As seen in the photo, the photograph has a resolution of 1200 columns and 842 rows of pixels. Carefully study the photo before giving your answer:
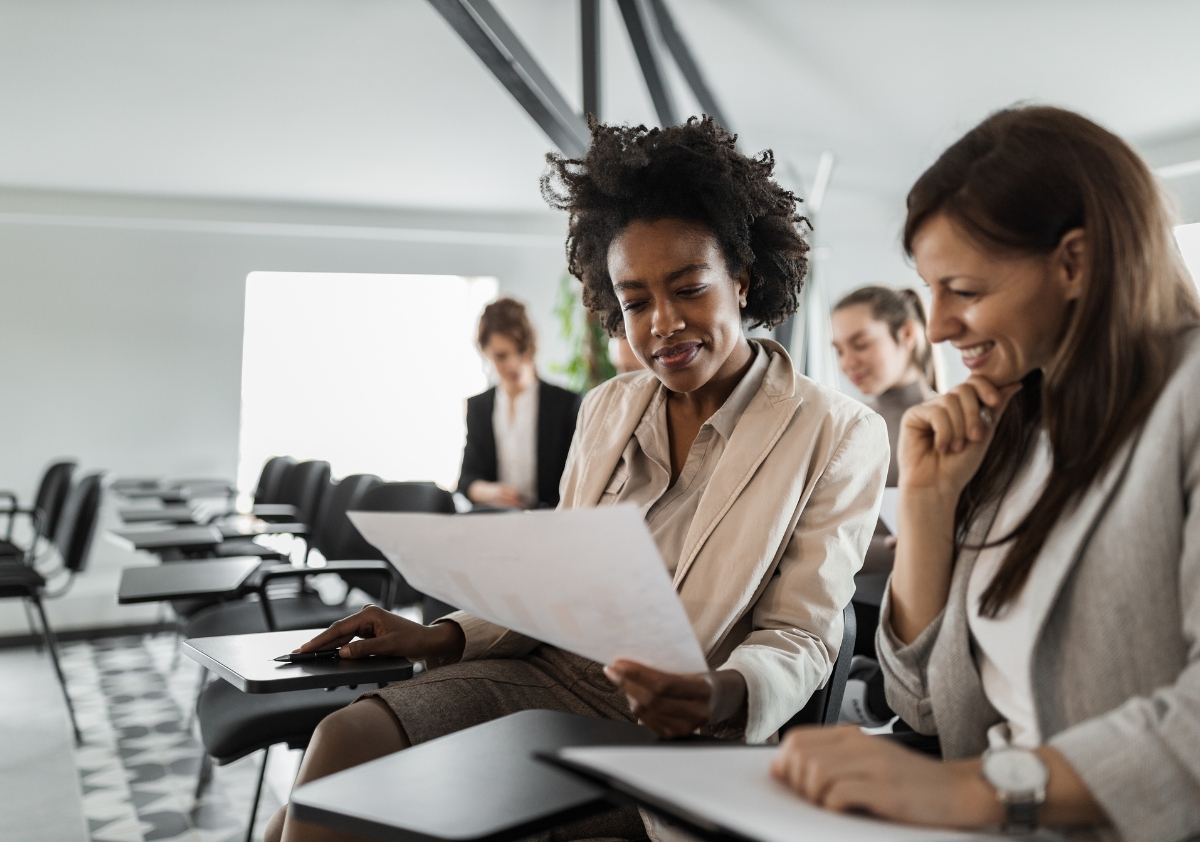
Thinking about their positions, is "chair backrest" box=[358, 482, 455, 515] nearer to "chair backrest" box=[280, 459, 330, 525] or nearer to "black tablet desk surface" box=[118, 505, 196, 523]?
"black tablet desk surface" box=[118, 505, 196, 523]

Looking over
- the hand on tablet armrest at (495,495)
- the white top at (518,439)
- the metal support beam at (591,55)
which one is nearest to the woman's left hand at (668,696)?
the hand on tablet armrest at (495,495)

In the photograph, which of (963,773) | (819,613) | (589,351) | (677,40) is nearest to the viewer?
(963,773)

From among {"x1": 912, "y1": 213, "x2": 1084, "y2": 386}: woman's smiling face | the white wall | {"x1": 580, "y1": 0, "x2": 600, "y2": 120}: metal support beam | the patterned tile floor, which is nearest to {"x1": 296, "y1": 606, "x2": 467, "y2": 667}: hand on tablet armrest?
{"x1": 912, "y1": 213, "x2": 1084, "y2": 386}: woman's smiling face

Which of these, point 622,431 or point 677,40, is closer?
point 622,431

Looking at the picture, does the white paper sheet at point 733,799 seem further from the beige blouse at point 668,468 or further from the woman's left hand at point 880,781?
the beige blouse at point 668,468

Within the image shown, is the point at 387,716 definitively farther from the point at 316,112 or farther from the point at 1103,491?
the point at 316,112

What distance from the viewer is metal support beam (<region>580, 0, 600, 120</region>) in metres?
4.58

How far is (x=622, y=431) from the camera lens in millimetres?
1646

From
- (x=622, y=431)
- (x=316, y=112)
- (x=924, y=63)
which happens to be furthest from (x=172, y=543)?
(x=924, y=63)

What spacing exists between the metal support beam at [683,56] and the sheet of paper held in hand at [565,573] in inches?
163

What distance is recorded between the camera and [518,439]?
13.3 feet

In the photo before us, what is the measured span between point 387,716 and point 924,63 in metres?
4.45

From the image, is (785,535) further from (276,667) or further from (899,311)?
(899,311)

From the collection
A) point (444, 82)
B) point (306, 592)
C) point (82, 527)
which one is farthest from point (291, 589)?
point (444, 82)
